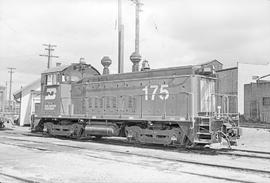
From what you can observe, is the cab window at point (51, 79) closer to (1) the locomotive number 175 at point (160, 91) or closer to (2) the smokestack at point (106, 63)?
(2) the smokestack at point (106, 63)

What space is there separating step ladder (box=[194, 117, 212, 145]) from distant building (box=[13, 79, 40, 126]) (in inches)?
934

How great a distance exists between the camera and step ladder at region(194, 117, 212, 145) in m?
12.5

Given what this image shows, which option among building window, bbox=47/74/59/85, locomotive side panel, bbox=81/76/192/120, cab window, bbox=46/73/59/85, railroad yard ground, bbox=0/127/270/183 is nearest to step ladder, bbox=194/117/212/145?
railroad yard ground, bbox=0/127/270/183

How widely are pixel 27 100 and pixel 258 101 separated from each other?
23.6 meters

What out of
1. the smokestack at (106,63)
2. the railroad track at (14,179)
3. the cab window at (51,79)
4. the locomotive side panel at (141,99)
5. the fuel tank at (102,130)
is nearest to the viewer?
the railroad track at (14,179)

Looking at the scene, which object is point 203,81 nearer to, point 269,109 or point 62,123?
point 62,123

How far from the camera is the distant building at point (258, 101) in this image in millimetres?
36006

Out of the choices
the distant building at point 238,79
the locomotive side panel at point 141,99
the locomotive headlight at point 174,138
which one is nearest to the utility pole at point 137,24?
the locomotive side panel at point 141,99

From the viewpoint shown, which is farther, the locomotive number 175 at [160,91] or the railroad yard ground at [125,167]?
the locomotive number 175 at [160,91]

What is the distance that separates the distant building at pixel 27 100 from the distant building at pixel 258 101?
22.4 meters

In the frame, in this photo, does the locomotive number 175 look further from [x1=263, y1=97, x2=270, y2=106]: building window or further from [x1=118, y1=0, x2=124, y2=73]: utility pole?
[x1=263, y1=97, x2=270, y2=106]: building window

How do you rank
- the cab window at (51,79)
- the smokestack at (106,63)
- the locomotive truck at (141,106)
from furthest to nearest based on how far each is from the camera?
the smokestack at (106,63), the cab window at (51,79), the locomotive truck at (141,106)

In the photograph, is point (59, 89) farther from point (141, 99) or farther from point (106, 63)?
point (141, 99)

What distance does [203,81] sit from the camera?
45.9 ft
